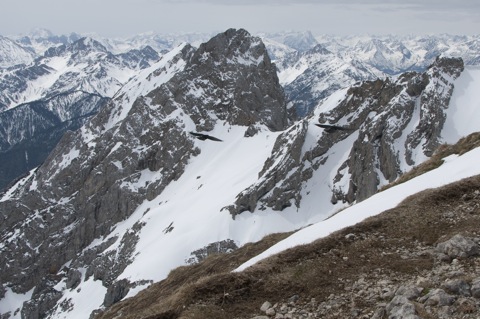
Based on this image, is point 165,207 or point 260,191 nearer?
point 260,191

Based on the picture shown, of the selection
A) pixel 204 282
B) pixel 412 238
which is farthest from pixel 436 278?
pixel 204 282

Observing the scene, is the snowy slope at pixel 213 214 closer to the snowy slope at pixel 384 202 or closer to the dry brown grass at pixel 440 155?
the dry brown grass at pixel 440 155

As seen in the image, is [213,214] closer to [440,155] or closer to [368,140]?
[368,140]

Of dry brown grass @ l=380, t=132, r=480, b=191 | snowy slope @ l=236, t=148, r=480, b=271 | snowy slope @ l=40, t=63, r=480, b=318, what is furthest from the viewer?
snowy slope @ l=40, t=63, r=480, b=318

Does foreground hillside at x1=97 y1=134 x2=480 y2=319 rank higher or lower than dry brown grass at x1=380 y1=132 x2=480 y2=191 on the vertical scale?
lower

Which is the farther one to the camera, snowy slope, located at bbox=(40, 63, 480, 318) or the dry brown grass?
snowy slope, located at bbox=(40, 63, 480, 318)

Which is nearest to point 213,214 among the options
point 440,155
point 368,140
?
point 368,140

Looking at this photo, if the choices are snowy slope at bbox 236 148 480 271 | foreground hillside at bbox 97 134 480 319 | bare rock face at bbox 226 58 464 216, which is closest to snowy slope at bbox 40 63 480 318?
bare rock face at bbox 226 58 464 216

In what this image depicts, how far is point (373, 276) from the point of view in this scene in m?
18.5

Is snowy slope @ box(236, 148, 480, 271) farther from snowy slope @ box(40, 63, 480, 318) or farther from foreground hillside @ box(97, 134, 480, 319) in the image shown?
snowy slope @ box(40, 63, 480, 318)

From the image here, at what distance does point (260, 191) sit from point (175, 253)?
3496 centimetres

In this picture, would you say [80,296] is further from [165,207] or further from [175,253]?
[175,253]

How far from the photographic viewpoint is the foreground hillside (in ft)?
50.0

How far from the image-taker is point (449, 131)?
128m
